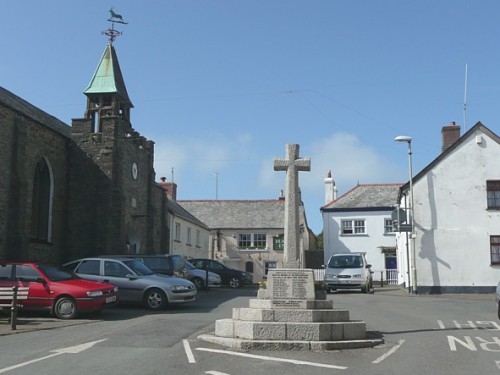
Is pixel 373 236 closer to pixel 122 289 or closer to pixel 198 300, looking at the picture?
pixel 198 300

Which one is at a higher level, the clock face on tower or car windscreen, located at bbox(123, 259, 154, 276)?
the clock face on tower

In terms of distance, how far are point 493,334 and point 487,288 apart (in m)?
14.4

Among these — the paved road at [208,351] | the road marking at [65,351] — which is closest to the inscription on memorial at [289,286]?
the paved road at [208,351]

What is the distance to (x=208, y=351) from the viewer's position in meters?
9.78

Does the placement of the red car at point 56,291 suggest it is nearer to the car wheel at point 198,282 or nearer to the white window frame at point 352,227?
the car wheel at point 198,282

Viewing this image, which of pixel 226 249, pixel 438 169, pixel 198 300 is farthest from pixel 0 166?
pixel 226 249

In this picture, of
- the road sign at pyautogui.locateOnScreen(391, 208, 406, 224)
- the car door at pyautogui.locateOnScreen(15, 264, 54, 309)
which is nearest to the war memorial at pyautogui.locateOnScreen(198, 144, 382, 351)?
the car door at pyautogui.locateOnScreen(15, 264, 54, 309)

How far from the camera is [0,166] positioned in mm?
A: 20594

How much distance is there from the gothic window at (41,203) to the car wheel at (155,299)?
329 inches

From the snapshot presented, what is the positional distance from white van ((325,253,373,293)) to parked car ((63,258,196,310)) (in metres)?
9.17

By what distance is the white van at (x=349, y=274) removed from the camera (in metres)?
24.8

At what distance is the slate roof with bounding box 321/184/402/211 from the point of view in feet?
134

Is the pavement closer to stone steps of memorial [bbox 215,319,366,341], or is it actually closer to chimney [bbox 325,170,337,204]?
stone steps of memorial [bbox 215,319,366,341]

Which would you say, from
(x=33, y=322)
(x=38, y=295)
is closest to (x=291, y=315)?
(x=33, y=322)
